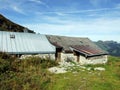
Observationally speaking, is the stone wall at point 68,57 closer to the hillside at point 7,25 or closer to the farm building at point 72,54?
the farm building at point 72,54

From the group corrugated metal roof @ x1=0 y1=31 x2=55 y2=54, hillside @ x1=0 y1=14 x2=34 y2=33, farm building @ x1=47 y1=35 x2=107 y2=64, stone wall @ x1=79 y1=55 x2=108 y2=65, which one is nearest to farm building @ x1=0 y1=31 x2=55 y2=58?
corrugated metal roof @ x1=0 y1=31 x2=55 y2=54

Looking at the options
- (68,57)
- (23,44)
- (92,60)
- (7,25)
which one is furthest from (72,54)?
(7,25)

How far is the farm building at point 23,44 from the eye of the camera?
88.6 feet

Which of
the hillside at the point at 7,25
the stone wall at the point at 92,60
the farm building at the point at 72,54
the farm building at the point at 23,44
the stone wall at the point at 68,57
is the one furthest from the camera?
the hillside at the point at 7,25

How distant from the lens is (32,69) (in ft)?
68.6

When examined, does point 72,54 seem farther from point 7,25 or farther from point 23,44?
point 7,25

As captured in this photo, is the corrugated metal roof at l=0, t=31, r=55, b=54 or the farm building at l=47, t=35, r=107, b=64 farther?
the farm building at l=47, t=35, r=107, b=64

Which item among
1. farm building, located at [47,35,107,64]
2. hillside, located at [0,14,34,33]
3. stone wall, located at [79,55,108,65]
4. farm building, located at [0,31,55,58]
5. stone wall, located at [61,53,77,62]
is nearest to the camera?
farm building, located at [0,31,55,58]

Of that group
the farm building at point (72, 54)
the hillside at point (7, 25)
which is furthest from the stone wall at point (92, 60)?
the hillside at point (7, 25)

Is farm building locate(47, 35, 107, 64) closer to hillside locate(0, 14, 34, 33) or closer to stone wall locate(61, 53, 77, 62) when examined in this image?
stone wall locate(61, 53, 77, 62)

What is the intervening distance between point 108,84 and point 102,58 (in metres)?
21.4

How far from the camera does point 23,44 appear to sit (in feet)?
95.5

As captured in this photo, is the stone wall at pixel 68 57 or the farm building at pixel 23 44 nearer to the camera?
the farm building at pixel 23 44

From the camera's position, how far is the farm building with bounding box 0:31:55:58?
27016 mm
